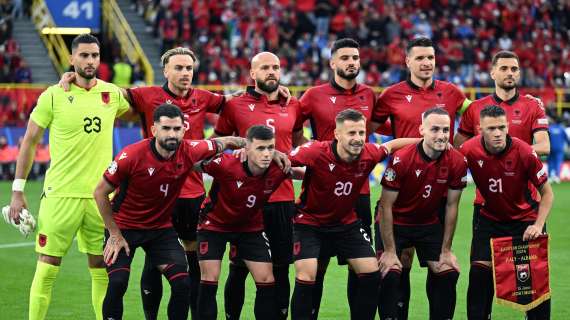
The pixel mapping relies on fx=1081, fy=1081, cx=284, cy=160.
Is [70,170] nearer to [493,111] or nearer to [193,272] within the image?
[193,272]

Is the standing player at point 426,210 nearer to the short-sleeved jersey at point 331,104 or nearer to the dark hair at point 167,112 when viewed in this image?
the short-sleeved jersey at point 331,104

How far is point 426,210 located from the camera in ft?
30.9

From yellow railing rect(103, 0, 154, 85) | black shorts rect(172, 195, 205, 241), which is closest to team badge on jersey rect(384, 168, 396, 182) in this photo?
black shorts rect(172, 195, 205, 241)

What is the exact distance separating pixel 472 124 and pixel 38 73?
19597 mm

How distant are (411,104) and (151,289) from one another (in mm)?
2894

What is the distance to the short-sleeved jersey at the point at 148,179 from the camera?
8.65m

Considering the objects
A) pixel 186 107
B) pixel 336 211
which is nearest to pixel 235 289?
pixel 336 211

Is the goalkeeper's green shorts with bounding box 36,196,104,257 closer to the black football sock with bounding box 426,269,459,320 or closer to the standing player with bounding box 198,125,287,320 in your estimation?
the standing player with bounding box 198,125,287,320

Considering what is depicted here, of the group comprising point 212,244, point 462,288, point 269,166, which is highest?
point 269,166

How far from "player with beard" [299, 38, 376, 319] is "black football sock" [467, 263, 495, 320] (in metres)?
1.03

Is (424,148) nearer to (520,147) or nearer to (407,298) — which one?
(520,147)

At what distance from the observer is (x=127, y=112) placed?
981cm

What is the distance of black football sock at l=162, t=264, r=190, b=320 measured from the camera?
28.6ft

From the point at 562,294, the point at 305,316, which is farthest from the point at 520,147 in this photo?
the point at 562,294
